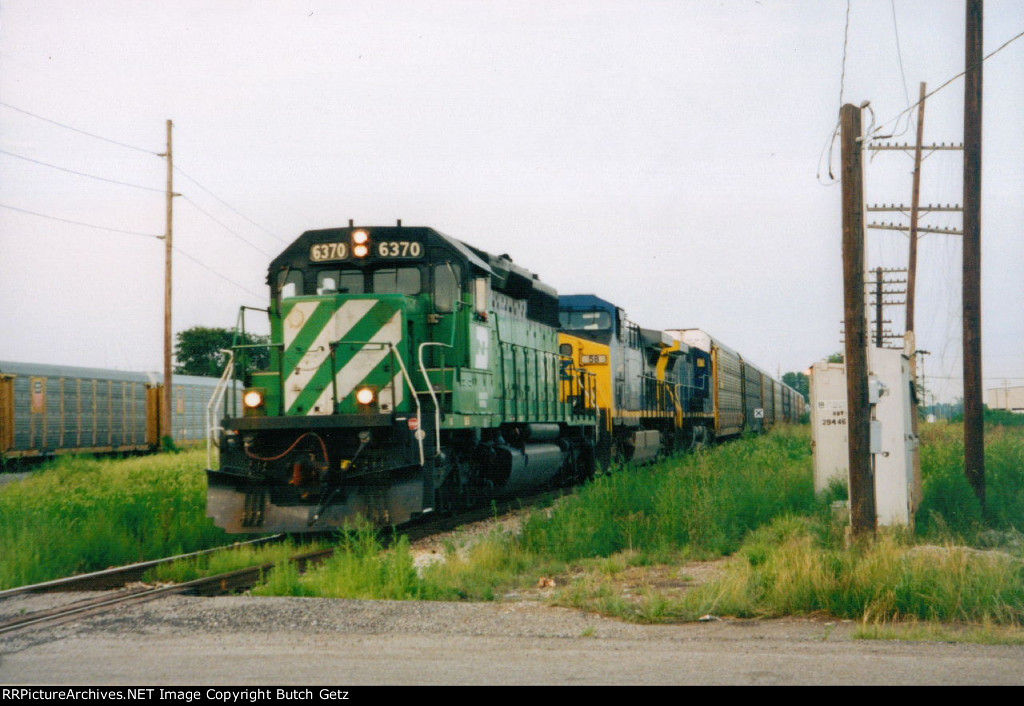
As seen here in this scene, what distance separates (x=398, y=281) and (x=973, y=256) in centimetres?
769

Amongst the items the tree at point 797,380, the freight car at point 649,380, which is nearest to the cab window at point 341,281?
the freight car at point 649,380

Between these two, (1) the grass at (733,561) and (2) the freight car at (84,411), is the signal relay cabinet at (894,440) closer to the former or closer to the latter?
(1) the grass at (733,561)

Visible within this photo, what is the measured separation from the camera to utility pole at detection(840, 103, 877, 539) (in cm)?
880

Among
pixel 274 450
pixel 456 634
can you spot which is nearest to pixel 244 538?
pixel 274 450

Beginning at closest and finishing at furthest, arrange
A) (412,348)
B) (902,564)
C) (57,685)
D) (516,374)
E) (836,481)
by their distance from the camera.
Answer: (57,685), (902,564), (412,348), (836,481), (516,374)

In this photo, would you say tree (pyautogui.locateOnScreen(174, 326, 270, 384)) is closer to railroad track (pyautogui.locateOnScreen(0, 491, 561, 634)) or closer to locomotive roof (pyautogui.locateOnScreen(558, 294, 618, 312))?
locomotive roof (pyautogui.locateOnScreen(558, 294, 618, 312))

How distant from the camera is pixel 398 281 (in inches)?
455

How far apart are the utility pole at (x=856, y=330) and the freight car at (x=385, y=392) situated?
13.8 ft

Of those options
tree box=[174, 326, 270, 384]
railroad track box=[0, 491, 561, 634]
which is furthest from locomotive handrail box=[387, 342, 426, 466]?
tree box=[174, 326, 270, 384]

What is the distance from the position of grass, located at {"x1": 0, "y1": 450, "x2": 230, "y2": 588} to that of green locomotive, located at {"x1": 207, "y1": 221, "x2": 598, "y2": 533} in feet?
4.02

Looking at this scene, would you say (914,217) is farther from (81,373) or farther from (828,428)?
(81,373)

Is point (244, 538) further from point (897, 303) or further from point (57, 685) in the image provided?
point (897, 303)

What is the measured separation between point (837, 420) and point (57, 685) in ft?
35.5

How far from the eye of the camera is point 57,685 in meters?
4.85
